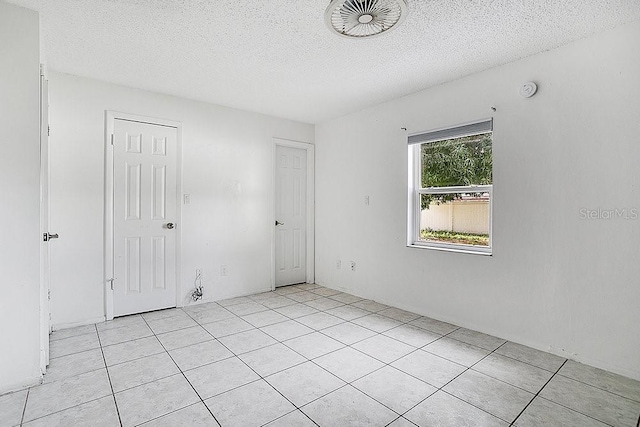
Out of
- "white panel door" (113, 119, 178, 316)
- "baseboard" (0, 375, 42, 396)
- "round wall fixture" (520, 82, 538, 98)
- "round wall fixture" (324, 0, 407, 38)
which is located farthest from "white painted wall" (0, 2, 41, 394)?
"round wall fixture" (520, 82, 538, 98)

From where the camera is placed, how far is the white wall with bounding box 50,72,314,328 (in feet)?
10.00

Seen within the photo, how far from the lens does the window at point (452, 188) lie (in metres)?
3.06

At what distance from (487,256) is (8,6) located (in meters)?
4.04

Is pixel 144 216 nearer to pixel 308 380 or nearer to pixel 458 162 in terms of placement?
pixel 308 380

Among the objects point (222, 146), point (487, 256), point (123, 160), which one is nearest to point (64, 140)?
point (123, 160)

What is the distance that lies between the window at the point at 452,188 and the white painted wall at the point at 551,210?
12 cm

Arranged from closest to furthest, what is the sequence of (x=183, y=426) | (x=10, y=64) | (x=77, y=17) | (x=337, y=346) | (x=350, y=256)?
(x=183, y=426)
(x=10, y=64)
(x=77, y=17)
(x=337, y=346)
(x=350, y=256)

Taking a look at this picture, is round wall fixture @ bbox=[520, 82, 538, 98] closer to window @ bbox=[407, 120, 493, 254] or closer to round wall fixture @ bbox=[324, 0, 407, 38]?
window @ bbox=[407, 120, 493, 254]

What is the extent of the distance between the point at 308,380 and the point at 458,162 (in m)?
2.48

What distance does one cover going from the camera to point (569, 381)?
214 centimetres

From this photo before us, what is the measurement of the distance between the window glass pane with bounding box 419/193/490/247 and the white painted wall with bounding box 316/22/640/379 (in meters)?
0.20

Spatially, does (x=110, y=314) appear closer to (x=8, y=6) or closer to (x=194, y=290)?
(x=194, y=290)

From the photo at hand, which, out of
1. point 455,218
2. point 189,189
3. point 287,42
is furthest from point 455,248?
point 189,189

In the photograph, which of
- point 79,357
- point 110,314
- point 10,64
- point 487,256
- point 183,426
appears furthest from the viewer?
point 110,314
